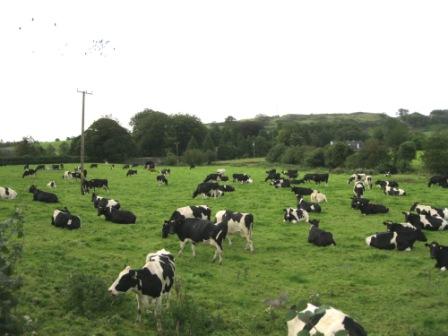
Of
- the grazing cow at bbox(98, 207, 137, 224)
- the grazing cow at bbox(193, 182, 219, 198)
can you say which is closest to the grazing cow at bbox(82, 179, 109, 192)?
the grazing cow at bbox(193, 182, 219, 198)

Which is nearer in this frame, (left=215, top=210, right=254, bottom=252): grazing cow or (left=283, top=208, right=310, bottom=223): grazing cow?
(left=215, top=210, right=254, bottom=252): grazing cow

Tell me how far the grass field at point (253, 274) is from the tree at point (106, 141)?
66472mm

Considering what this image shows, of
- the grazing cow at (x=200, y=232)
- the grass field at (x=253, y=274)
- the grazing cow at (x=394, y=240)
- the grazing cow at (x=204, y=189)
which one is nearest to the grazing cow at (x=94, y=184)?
the grazing cow at (x=204, y=189)

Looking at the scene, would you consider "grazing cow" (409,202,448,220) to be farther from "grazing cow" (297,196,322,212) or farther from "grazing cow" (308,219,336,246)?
"grazing cow" (308,219,336,246)

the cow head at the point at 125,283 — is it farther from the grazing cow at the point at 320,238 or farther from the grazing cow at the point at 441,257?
the grazing cow at the point at 441,257

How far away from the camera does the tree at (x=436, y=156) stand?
5291cm

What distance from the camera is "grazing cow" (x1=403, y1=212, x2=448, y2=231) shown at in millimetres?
22047

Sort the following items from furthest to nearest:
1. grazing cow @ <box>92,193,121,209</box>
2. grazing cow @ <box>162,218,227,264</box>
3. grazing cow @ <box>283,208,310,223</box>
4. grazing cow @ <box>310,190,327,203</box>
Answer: grazing cow @ <box>310,190,327,203</box> → grazing cow @ <box>92,193,121,209</box> → grazing cow @ <box>283,208,310,223</box> → grazing cow @ <box>162,218,227,264</box>

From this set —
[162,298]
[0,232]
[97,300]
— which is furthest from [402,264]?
[0,232]

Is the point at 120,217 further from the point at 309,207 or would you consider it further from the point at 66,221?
the point at 309,207

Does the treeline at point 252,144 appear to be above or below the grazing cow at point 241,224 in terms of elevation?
above

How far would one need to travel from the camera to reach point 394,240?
60.4 feet

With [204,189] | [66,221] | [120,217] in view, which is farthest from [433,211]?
[66,221]

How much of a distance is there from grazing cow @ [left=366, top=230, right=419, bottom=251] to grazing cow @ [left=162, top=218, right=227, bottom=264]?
6568 millimetres
